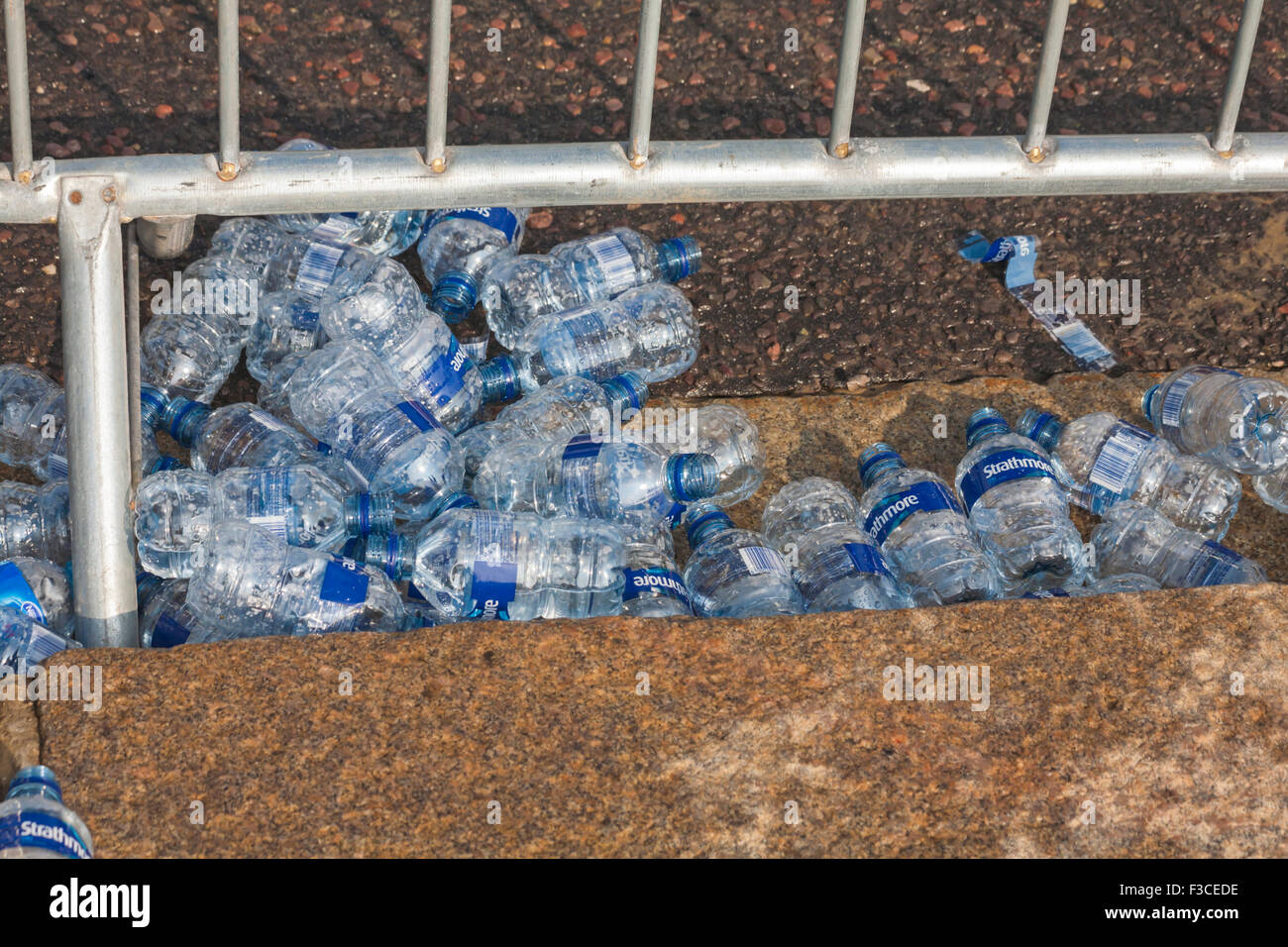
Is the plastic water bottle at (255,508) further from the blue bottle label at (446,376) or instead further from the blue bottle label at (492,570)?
the blue bottle label at (446,376)

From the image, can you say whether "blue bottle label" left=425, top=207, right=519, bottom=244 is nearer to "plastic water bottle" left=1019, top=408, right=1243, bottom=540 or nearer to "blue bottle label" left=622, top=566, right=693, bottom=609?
"blue bottle label" left=622, top=566, right=693, bottom=609

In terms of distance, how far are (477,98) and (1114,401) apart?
2.37 m

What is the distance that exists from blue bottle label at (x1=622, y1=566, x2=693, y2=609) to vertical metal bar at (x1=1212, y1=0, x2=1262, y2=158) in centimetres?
168

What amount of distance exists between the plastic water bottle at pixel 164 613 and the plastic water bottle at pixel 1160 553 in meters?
2.41

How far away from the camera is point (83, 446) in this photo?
9.35 feet

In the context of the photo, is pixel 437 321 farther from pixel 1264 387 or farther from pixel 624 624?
pixel 1264 387

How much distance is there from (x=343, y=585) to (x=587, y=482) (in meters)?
0.71

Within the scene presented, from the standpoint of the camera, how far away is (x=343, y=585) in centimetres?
303

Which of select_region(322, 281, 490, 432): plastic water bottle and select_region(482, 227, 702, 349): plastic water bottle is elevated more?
select_region(482, 227, 702, 349): plastic water bottle

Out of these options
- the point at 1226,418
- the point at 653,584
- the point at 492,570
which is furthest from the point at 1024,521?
the point at 492,570

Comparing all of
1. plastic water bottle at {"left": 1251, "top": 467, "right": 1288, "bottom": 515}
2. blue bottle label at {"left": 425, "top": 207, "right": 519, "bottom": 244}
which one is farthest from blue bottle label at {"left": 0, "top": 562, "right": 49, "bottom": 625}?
plastic water bottle at {"left": 1251, "top": 467, "right": 1288, "bottom": 515}

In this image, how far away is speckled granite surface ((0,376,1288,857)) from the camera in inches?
99.0

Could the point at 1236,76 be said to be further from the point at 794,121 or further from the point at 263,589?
the point at 263,589

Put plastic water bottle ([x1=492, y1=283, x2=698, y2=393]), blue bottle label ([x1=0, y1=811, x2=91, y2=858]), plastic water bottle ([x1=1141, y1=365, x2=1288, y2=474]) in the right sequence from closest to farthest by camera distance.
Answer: blue bottle label ([x1=0, y1=811, x2=91, y2=858])
plastic water bottle ([x1=1141, y1=365, x2=1288, y2=474])
plastic water bottle ([x1=492, y1=283, x2=698, y2=393])
